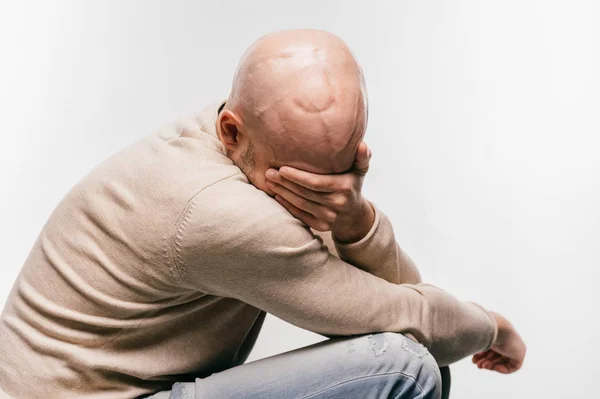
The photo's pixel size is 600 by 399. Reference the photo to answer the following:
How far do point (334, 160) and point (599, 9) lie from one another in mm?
2049

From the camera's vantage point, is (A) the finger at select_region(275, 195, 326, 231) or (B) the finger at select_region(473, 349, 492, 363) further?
(B) the finger at select_region(473, 349, 492, 363)

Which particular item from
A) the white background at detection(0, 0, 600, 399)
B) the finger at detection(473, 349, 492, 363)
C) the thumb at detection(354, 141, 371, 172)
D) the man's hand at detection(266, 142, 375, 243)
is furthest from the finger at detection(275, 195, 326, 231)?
the white background at detection(0, 0, 600, 399)

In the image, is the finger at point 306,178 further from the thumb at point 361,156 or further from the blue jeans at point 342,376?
the blue jeans at point 342,376

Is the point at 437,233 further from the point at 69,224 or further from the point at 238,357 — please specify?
the point at 69,224

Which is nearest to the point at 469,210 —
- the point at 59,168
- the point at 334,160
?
the point at 59,168

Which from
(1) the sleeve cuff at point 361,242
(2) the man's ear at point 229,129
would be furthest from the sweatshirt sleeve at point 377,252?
(2) the man's ear at point 229,129

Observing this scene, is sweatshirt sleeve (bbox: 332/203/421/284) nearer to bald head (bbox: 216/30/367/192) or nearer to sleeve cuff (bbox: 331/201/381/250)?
sleeve cuff (bbox: 331/201/381/250)

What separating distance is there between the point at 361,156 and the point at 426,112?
5.20ft

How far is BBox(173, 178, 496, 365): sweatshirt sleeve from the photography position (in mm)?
1362

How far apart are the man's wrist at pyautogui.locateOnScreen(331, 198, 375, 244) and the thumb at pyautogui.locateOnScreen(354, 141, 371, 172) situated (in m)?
0.12

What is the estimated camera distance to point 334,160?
1.42m

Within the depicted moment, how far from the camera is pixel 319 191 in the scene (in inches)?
56.5

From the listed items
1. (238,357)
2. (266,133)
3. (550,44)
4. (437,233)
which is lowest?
(437,233)

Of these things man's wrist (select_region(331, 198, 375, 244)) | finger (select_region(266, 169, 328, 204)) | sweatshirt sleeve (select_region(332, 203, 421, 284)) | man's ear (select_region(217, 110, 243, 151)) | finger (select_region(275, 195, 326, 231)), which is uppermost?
man's ear (select_region(217, 110, 243, 151))
